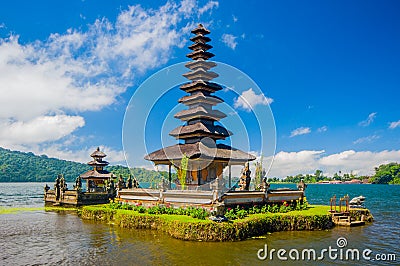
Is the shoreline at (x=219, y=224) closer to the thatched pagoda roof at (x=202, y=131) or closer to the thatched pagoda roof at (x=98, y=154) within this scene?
the thatched pagoda roof at (x=202, y=131)

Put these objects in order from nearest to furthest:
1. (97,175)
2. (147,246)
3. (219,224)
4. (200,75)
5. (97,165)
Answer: (147,246), (219,224), (200,75), (97,175), (97,165)

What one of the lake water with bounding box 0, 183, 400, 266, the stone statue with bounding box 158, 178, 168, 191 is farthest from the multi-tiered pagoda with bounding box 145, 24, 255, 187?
the lake water with bounding box 0, 183, 400, 266

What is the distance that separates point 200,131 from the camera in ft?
104

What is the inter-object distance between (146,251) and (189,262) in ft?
10.6

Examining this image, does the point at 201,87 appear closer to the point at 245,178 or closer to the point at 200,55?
the point at 200,55

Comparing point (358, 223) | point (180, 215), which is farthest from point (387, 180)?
point (180, 215)

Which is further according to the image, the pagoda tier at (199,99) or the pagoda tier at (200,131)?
the pagoda tier at (199,99)

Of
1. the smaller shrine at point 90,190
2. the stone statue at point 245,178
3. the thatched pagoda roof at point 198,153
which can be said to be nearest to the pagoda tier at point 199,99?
the thatched pagoda roof at point 198,153

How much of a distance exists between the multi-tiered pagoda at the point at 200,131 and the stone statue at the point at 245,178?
886mm

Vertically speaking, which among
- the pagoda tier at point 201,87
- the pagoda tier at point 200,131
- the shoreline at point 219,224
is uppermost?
the pagoda tier at point 201,87

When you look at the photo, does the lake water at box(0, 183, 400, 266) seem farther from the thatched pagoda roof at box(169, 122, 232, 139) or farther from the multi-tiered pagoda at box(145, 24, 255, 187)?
the thatched pagoda roof at box(169, 122, 232, 139)

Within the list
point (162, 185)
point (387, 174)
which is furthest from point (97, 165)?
point (387, 174)

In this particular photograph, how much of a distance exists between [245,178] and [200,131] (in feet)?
19.5

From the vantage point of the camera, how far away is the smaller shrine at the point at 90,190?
4494cm
